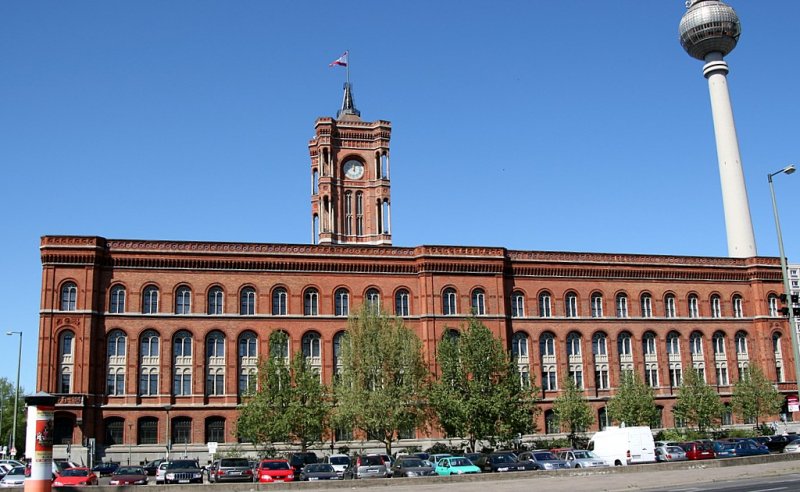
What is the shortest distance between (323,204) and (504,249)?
86.2ft

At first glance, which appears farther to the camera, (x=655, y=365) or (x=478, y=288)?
(x=655, y=365)

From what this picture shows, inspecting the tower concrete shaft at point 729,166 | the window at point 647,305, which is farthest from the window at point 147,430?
the tower concrete shaft at point 729,166

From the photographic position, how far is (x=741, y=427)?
251ft

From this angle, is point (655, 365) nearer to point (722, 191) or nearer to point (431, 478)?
point (722, 191)

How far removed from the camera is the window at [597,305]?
7506cm

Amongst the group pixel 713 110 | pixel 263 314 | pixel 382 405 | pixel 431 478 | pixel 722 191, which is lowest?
pixel 431 478

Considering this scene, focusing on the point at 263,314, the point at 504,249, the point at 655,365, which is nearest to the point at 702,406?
the point at 655,365

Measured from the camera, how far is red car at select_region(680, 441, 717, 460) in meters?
50.7

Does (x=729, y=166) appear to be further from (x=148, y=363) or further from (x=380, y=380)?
(x=148, y=363)

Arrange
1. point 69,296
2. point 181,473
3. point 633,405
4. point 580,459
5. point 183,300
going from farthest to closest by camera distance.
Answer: point 633,405 < point 183,300 < point 69,296 < point 580,459 < point 181,473

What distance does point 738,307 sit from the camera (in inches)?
3150

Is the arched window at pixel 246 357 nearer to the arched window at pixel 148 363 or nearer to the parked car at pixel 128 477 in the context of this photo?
the arched window at pixel 148 363

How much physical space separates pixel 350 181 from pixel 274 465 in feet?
172

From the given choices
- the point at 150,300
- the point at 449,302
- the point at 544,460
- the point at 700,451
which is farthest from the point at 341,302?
the point at 700,451
